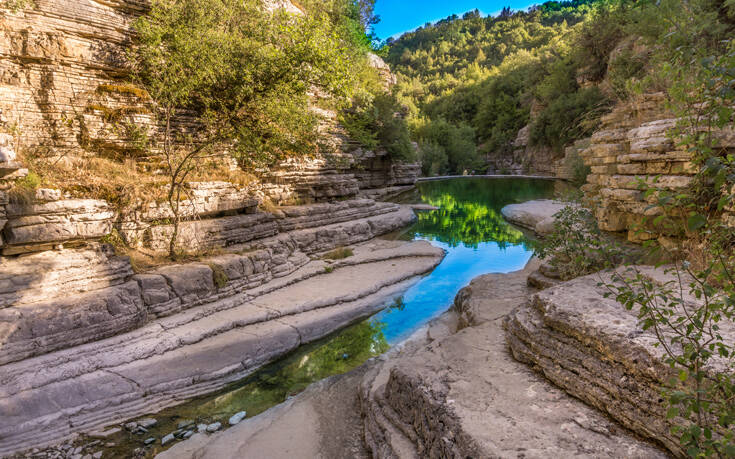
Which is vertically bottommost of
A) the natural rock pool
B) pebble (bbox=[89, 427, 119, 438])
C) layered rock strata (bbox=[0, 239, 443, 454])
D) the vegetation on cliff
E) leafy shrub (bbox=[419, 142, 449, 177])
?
the natural rock pool

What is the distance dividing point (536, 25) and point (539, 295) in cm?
7883

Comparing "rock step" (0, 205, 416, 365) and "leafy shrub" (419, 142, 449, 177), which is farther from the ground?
"leafy shrub" (419, 142, 449, 177)

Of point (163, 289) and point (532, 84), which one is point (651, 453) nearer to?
point (163, 289)

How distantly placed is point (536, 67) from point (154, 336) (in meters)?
39.9

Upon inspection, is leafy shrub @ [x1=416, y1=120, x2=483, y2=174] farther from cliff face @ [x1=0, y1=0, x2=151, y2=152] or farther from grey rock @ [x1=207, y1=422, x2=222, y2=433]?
grey rock @ [x1=207, y1=422, x2=222, y2=433]

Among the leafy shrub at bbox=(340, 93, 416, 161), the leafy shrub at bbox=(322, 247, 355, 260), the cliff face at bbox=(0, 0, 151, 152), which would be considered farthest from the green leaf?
the leafy shrub at bbox=(340, 93, 416, 161)

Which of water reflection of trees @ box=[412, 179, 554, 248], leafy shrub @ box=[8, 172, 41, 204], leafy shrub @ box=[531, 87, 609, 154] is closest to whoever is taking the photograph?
leafy shrub @ box=[8, 172, 41, 204]

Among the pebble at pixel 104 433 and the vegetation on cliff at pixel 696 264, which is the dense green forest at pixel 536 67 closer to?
the vegetation on cliff at pixel 696 264

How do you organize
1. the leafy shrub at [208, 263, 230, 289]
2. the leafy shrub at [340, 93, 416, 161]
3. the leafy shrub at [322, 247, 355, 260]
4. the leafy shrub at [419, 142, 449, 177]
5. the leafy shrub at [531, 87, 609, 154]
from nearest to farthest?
1. the leafy shrub at [208, 263, 230, 289]
2. the leafy shrub at [322, 247, 355, 260]
3. the leafy shrub at [340, 93, 416, 161]
4. the leafy shrub at [531, 87, 609, 154]
5. the leafy shrub at [419, 142, 449, 177]

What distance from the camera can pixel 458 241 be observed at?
45.4ft

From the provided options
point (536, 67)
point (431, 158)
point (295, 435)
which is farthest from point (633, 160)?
point (536, 67)

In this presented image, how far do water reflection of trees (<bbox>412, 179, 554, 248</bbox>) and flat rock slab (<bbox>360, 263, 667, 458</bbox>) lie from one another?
9520 millimetres

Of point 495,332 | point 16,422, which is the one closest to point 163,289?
point 16,422

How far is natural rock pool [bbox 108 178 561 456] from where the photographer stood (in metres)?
4.70
